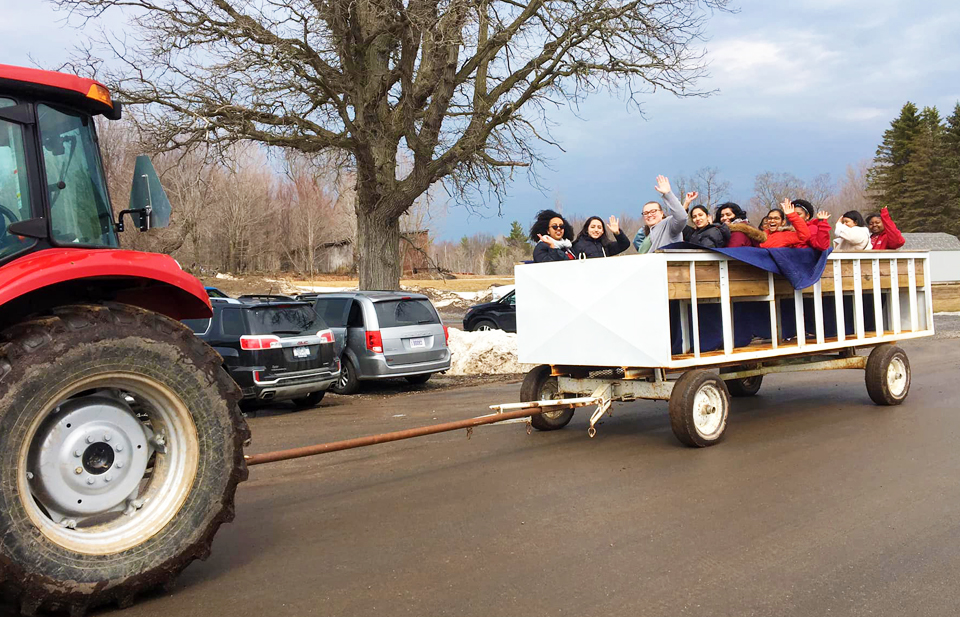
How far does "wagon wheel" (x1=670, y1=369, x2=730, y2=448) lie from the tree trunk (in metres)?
12.7

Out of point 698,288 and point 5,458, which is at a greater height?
point 698,288

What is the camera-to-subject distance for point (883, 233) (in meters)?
10.8

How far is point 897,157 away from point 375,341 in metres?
65.5

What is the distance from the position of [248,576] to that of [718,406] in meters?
5.10

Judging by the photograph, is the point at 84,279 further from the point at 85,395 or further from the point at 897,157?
the point at 897,157

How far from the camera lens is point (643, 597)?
4.21 metres

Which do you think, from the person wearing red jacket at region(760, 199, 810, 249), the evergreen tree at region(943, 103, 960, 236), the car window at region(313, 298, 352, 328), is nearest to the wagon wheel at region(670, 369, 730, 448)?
the person wearing red jacket at region(760, 199, 810, 249)

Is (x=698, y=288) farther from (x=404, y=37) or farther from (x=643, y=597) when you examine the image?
(x=404, y=37)

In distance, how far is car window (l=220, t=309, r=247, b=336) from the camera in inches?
473

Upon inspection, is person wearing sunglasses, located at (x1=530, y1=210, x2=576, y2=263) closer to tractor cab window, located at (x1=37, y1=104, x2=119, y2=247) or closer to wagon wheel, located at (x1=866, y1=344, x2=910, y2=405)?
wagon wheel, located at (x1=866, y1=344, x2=910, y2=405)

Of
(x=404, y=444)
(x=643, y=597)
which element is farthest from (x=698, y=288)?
(x=643, y=597)

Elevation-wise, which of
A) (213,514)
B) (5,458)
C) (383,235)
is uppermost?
(383,235)

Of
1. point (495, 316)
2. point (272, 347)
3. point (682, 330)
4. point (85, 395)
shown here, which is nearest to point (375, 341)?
point (272, 347)

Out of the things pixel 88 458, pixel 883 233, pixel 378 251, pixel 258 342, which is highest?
pixel 378 251
